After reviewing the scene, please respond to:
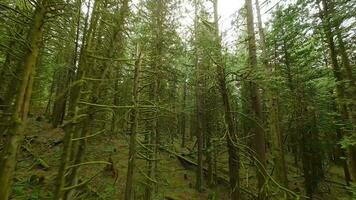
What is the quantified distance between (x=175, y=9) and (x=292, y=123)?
10052mm

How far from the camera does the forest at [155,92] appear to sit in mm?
3504

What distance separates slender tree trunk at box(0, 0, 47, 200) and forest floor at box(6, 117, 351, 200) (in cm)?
498

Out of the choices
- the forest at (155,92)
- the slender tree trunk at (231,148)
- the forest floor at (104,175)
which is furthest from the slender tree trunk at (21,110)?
the forest floor at (104,175)

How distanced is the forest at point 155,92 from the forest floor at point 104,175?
0.09 m

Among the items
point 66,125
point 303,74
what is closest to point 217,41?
point 66,125

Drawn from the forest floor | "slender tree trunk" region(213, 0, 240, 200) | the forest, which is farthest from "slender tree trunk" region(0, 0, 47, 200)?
the forest floor

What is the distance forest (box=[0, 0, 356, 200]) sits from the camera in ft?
11.5

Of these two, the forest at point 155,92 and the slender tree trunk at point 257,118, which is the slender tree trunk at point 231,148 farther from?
the slender tree trunk at point 257,118

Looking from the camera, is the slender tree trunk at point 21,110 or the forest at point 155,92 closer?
the slender tree trunk at point 21,110

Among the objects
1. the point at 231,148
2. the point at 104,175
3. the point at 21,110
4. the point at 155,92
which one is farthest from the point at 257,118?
the point at 104,175

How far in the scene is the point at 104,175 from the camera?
12.0 metres

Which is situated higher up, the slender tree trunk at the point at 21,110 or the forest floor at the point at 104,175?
the slender tree trunk at the point at 21,110

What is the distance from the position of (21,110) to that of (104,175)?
31.2 ft

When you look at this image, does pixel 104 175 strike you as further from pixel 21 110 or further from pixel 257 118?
pixel 21 110
